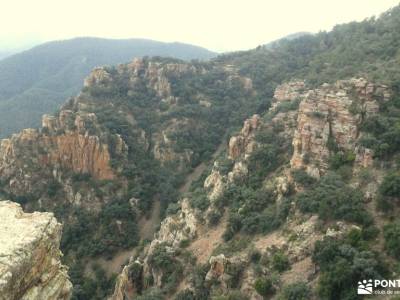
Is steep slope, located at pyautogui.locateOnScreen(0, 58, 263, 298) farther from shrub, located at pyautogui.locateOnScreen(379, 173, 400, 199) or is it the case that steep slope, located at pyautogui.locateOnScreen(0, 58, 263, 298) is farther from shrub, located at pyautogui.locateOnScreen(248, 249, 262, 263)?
shrub, located at pyautogui.locateOnScreen(379, 173, 400, 199)

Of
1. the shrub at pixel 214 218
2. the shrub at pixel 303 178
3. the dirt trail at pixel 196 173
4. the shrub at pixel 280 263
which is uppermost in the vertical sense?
the shrub at pixel 303 178

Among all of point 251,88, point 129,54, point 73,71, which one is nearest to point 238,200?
point 251,88

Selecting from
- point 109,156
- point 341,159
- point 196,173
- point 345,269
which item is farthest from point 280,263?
point 109,156

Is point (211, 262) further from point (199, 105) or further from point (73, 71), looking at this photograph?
point (73, 71)

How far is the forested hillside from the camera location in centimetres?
2864

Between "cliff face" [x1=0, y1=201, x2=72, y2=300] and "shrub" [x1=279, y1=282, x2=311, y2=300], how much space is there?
1251 cm

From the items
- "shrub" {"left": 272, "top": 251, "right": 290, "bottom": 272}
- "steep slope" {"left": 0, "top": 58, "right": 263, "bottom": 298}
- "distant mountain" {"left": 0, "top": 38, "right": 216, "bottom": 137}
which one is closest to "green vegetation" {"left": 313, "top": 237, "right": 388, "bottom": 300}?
"shrub" {"left": 272, "top": 251, "right": 290, "bottom": 272}

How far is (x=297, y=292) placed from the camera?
2491cm

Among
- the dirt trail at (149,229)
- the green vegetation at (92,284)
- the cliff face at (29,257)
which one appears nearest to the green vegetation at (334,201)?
the dirt trail at (149,229)

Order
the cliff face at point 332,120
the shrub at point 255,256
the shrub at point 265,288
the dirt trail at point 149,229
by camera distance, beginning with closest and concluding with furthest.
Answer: the shrub at point 265,288, the shrub at point 255,256, the cliff face at point 332,120, the dirt trail at point 149,229

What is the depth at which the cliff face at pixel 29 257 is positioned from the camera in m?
14.9

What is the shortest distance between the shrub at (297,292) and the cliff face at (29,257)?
12.5 meters

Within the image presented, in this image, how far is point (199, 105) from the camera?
75688 mm

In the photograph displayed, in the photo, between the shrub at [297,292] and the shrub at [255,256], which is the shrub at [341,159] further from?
the shrub at [297,292]
